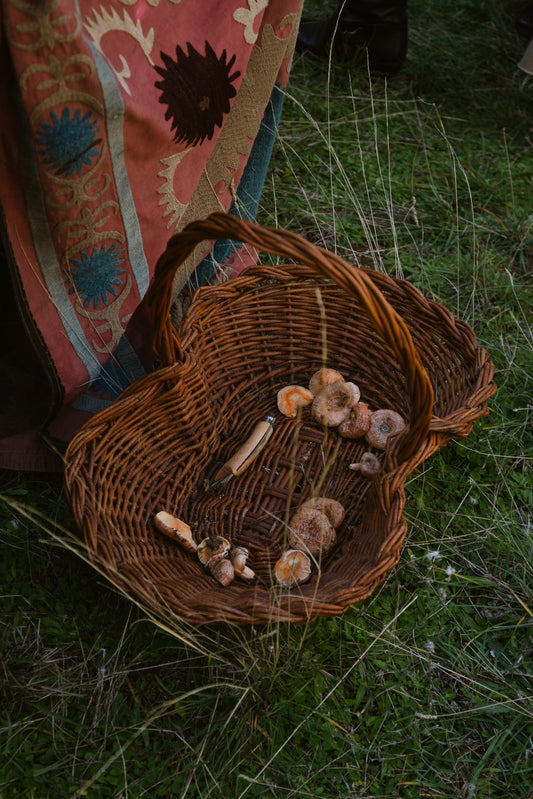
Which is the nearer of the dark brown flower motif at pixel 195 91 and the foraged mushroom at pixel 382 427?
the dark brown flower motif at pixel 195 91

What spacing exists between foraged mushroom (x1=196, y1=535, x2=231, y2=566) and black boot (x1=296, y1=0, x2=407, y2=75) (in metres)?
2.28

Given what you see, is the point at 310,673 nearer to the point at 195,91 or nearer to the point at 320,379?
the point at 320,379

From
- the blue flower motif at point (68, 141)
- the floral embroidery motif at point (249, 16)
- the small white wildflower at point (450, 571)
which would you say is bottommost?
the small white wildflower at point (450, 571)

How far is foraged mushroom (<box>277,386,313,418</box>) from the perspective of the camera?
1.52m

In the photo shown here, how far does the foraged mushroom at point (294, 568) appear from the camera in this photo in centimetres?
119

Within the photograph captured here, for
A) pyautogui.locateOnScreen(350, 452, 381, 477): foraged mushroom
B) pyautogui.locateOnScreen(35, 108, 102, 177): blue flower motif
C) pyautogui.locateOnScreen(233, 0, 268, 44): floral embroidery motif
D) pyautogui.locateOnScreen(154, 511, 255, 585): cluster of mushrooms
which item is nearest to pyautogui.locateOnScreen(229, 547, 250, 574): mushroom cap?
pyautogui.locateOnScreen(154, 511, 255, 585): cluster of mushrooms

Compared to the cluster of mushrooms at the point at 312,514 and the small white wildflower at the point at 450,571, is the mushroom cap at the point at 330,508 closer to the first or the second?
the cluster of mushrooms at the point at 312,514

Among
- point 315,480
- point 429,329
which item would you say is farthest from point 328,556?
point 429,329

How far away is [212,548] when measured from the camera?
1239 millimetres

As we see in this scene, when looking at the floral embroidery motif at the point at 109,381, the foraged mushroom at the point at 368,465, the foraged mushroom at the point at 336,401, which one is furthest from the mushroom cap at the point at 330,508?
the floral embroidery motif at the point at 109,381

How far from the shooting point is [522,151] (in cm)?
258

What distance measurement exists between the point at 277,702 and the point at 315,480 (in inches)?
19.2

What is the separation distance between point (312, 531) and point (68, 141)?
853 mm

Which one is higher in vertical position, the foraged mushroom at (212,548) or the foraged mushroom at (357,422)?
the foraged mushroom at (357,422)
